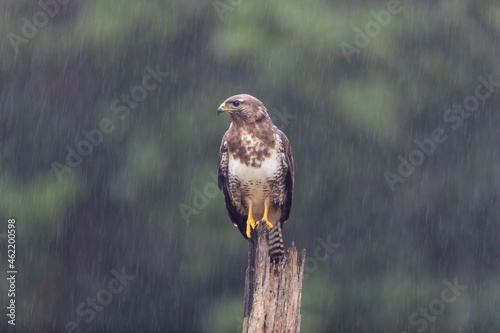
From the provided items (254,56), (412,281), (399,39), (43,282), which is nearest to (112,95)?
(254,56)

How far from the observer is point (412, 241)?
9.66 metres

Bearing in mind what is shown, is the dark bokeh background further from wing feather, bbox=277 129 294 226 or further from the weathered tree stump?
the weathered tree stump

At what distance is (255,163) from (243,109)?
43 centimetres

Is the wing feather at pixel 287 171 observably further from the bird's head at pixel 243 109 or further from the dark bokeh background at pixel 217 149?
the dark bokeh background at pixel 217 149

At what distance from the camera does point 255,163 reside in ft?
19.9

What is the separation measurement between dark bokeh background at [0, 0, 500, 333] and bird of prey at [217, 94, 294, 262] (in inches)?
102

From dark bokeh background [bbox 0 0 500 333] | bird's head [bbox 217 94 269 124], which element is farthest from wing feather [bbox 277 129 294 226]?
dark bokeh background [bbox 0 0 500 333]

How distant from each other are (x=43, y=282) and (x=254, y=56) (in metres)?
3.97

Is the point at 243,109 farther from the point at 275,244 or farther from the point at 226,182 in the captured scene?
the point at 275,244

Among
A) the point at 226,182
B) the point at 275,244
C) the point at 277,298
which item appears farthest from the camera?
the point at 226,182

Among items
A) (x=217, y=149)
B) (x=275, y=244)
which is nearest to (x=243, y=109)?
(x=275, y=244)

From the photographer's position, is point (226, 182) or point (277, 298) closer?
point (277, 298)

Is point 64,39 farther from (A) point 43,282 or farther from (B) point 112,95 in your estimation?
(A) point 43,282

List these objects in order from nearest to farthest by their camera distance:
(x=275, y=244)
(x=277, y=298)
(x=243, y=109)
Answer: (x=277, y=298)
(x=275, y=244)
(x=243, y=109)
